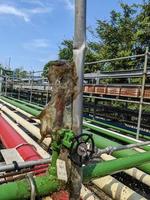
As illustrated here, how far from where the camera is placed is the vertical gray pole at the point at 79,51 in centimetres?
206

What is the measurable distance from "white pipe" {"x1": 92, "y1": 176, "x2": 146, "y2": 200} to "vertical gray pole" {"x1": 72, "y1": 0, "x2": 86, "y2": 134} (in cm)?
94

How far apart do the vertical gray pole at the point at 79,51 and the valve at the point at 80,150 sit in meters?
0.08

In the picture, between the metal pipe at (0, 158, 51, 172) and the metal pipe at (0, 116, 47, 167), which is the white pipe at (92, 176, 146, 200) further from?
the metal pipe at (0, 158, 51, 172)

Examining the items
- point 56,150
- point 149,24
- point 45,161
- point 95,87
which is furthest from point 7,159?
point 149,24

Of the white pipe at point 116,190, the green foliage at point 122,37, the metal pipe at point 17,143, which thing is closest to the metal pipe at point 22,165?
the white pipe at point 116,190

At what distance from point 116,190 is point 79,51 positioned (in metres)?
1.38

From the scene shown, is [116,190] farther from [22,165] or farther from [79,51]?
[79,51]

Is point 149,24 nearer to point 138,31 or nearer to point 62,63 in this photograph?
point 138,31

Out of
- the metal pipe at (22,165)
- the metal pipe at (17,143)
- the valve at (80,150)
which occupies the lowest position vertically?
the metal pipe at (17,143)

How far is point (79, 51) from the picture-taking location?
2.11 meters

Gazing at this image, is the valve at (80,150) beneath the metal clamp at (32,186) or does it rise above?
above

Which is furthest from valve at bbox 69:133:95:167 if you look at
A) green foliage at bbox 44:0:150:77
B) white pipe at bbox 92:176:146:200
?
green foliage at bbox 44:0:150:77

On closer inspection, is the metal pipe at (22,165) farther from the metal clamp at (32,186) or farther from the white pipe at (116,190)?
the white pipe at (116,190)

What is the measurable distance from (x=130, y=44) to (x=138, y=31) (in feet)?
3.99
